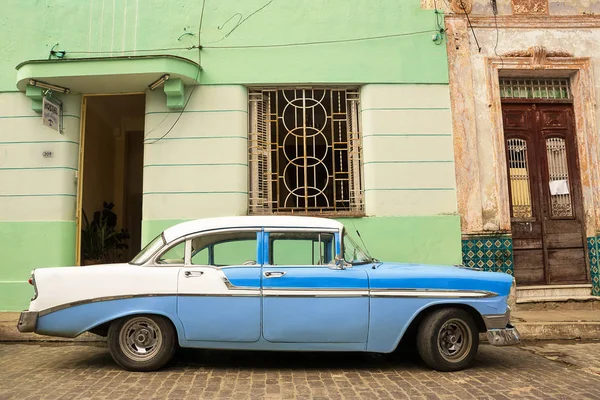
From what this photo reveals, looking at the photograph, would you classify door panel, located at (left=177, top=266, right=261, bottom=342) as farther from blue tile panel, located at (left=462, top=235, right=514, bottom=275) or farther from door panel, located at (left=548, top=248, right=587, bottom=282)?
door panel, located at (left=548, top=248, right=587, bottom=282)

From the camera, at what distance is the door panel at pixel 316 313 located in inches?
176

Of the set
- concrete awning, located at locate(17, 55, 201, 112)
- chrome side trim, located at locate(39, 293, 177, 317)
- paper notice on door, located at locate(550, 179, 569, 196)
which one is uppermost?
concrete awning, located at locate(17, 55, 201, 112)

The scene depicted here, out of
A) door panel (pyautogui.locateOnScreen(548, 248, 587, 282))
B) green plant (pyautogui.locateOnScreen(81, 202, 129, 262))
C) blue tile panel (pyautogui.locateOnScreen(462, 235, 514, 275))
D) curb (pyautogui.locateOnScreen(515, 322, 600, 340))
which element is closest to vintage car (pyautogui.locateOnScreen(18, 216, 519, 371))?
curb (pyautogui.locateOnScreen(515, 322, 600, 340))

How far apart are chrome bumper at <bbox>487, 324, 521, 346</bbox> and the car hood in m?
0.35

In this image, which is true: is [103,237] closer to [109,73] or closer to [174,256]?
[109,73]

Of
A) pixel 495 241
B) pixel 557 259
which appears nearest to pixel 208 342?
pixel 495 241

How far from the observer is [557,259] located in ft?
25.1

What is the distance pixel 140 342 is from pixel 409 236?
423 centimetres

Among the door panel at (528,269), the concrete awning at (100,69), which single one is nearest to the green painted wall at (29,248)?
the concrete awning at (100,69)

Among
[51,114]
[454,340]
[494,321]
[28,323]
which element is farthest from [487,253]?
[51,114]

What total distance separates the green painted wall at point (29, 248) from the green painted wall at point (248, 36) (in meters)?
2.29

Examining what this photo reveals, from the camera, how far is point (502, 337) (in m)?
4.54

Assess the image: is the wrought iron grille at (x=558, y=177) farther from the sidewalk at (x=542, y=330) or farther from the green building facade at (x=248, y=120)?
the sidewalk at (x=542, y=330)

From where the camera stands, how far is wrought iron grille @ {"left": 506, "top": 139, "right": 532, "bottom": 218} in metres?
7.74
